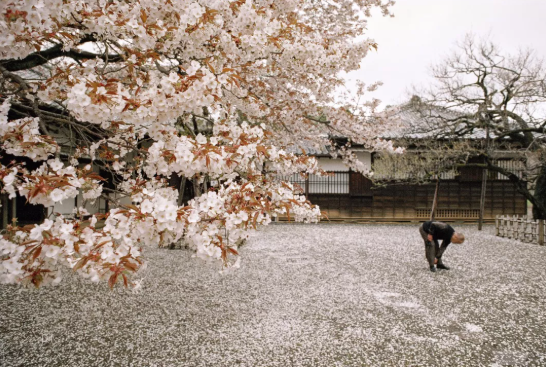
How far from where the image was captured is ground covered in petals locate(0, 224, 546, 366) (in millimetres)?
3350

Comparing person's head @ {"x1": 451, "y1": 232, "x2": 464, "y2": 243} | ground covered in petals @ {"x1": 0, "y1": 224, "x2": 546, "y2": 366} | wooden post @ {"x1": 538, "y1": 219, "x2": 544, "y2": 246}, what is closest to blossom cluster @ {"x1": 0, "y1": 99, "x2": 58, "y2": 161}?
ground covered in petals @ {"x1": 0, "y1": 224, "x2": 546, "y2": 366}

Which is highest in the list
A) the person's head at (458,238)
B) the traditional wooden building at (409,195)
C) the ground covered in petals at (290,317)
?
the traditional wooden building at (409,195)

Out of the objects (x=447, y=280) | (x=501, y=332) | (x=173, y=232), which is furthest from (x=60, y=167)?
(x=447, y=280)

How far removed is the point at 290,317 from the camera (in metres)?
4.39

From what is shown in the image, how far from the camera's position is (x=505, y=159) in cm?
1555

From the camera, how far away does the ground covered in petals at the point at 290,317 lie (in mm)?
3350

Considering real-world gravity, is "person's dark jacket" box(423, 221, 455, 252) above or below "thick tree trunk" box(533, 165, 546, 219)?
below

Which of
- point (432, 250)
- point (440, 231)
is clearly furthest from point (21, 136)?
point (432, 250)

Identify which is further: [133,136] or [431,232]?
[431,232]

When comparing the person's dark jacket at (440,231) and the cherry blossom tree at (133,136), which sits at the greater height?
the cherry blossom tree at (133,136)

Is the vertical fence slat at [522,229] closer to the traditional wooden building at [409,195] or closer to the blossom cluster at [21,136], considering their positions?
the traditional wooden building at [409,195]

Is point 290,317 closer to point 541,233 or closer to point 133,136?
point 133,136

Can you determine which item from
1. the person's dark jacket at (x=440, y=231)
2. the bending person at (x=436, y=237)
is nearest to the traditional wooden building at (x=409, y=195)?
the bending person at (x=436, y=237)

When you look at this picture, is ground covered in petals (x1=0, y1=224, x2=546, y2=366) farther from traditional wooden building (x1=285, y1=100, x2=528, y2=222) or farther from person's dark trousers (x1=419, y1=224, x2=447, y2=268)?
traditional wooden building (x1=285, y1=100, x2=528, y2=222)
